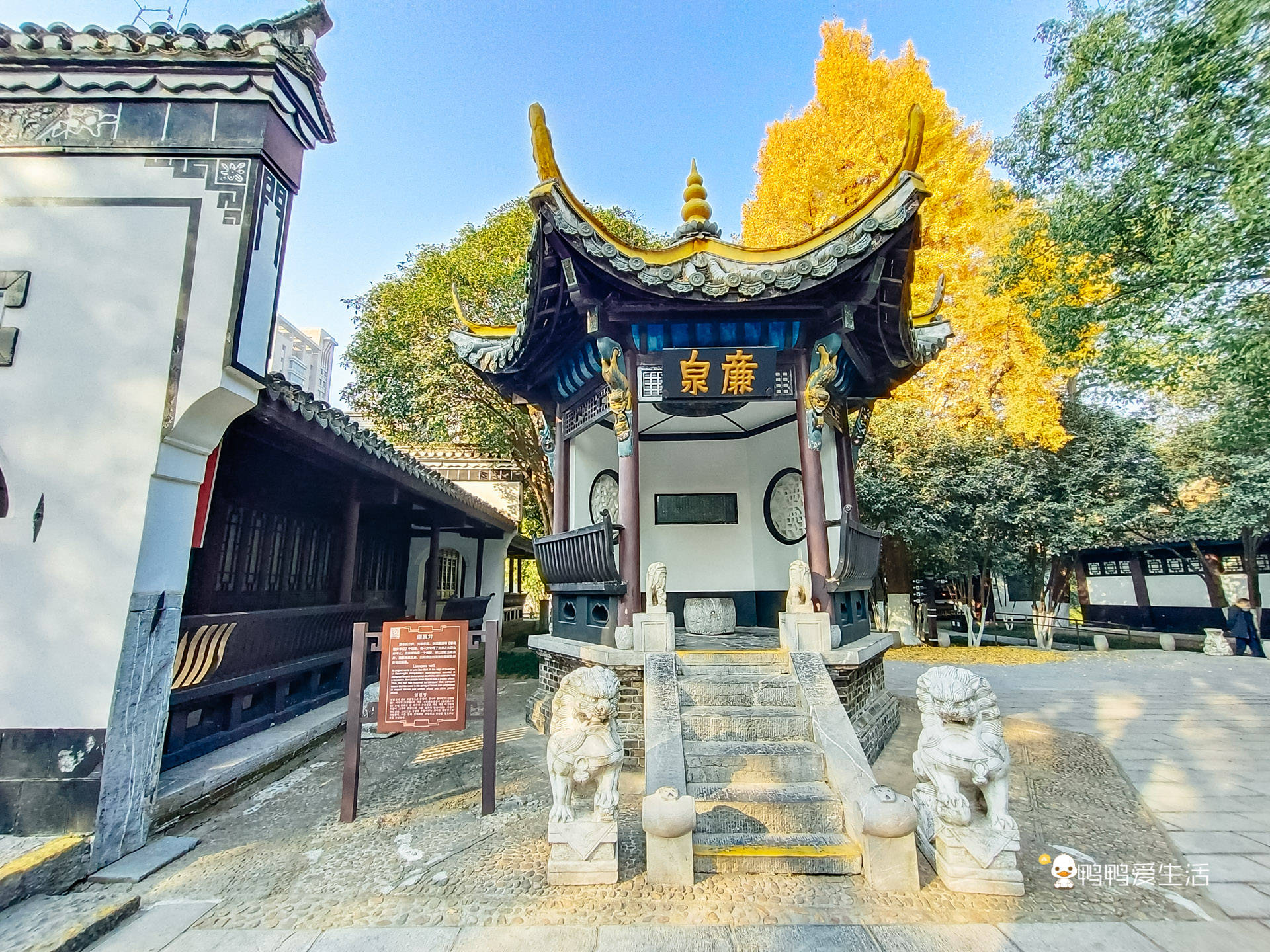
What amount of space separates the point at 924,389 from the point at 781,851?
15.7m

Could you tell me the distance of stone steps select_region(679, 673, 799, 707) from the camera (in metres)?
4.93

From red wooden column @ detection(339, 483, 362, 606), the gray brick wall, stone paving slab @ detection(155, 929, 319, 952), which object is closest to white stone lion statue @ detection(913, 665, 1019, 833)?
the gray brick wall

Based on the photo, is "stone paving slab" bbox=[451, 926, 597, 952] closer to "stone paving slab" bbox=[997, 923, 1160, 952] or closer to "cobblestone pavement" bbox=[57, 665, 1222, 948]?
"cobblestone pavement" bbox=[57, 665, 1222, 948]

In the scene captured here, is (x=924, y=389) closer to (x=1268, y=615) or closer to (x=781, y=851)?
(x=1268, y=615)

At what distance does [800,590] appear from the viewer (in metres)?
5.63

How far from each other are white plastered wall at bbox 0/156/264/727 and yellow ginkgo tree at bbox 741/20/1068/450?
16.0 meters

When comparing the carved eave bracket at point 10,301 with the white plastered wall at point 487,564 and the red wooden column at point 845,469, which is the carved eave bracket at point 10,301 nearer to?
the red wooden column at point 845,469

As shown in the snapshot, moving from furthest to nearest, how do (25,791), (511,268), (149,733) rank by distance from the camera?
(511,268) → (149,733) → (25,791)

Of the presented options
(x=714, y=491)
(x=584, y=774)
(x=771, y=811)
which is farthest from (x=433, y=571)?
(x=771, y=811)

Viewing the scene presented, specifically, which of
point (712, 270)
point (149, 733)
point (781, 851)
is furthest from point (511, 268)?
point (781, 851)

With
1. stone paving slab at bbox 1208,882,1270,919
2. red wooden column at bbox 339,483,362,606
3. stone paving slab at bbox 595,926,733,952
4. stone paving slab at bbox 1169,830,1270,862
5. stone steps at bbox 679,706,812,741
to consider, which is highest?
red wooden column at bbox 339,483,362,606

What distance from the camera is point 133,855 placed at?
12.2 feet

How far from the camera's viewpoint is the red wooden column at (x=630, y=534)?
229 inches

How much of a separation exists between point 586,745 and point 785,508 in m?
5.66
